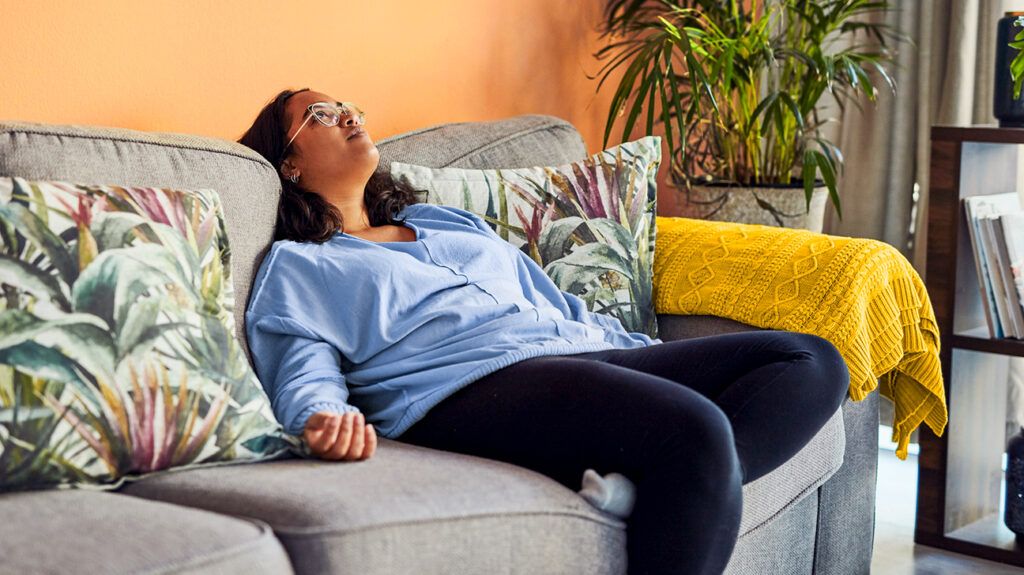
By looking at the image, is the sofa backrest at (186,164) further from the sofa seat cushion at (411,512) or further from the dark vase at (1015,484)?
the dark vase at (1015,484)

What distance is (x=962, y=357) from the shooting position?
249cm

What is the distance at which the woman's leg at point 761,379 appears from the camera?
64.7 inches

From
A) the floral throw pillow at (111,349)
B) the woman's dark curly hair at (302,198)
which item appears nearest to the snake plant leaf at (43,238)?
the floral throw pillow at (111,349)

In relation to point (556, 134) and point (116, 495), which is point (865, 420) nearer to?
point (556, 134)

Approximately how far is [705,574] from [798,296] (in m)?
0.74

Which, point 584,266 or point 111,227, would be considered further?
point 584,266

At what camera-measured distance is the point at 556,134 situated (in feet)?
8.35

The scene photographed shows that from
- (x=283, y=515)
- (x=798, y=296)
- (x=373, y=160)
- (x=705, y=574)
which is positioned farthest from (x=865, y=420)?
(x=283, y=515)

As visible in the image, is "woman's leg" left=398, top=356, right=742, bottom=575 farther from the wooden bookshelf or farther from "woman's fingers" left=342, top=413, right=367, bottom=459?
the wooden bookshelf

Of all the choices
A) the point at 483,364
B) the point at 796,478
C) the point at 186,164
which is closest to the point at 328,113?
the point at 186,164

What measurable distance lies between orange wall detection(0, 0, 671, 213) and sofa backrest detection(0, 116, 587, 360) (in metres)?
→ 0.27

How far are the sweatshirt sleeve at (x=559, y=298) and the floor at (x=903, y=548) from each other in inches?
30.5

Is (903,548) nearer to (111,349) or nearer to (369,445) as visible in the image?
(369,445)

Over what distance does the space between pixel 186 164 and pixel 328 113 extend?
0.35 m
